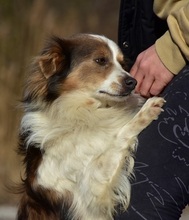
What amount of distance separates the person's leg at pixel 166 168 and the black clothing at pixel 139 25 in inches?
18.3

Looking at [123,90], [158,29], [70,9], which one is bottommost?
[70,9]

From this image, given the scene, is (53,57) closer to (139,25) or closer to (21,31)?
(139,25)

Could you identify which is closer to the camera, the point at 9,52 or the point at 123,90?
the point at 123,90

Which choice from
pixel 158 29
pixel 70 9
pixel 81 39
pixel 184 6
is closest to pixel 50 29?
pixel 70 9

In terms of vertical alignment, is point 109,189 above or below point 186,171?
below

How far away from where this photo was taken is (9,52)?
5879 mm

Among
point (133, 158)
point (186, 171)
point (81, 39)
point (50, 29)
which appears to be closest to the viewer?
point (186, 171)

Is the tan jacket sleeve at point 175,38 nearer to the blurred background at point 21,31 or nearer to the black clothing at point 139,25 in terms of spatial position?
the black clothing at point 139,25

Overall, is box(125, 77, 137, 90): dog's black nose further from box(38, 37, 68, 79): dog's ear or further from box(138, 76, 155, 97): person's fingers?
box(38, 37, 68, 79): dog's ear

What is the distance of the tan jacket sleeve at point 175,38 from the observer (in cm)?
278

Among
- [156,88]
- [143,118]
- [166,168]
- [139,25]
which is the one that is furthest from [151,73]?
[166,168]

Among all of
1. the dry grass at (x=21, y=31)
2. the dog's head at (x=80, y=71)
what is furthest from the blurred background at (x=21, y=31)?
the dog's head at (x=80, y=71)

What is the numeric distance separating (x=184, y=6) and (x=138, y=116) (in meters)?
0.49

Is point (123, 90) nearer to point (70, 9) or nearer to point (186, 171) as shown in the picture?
point (186, 171)
